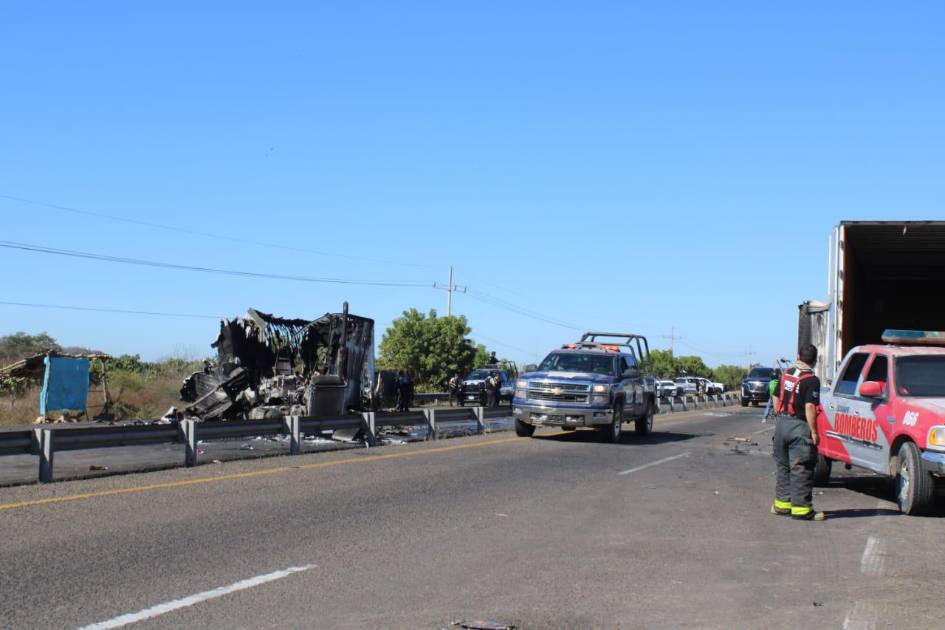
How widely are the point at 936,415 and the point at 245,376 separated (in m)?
18.3

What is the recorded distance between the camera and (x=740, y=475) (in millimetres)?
15633

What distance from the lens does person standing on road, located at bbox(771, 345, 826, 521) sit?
10.7 meters

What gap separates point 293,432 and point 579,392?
6.48m

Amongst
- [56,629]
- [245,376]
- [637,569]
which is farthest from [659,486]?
[245,376]

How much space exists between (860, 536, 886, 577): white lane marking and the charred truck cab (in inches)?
434

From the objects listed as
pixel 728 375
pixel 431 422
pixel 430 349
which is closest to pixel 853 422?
pixel 431 422

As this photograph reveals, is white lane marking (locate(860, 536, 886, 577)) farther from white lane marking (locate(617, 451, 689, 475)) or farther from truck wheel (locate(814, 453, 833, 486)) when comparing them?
white lane marking (locate(617, 451, 689, 475))

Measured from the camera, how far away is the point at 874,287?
16250mm

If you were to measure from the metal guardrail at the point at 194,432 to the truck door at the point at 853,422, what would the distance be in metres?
8.70

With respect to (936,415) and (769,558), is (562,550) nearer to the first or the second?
(769,558)

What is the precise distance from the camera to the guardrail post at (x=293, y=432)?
17.0m

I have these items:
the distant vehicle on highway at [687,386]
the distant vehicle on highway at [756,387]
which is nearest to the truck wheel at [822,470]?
the distant vehicle on highway at [756,387]

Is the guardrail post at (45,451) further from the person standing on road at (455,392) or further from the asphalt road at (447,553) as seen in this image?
the person standing on road at (455,392)

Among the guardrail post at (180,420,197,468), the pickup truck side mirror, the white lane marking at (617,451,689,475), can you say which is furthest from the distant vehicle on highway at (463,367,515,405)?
the pickup truck side mirror
